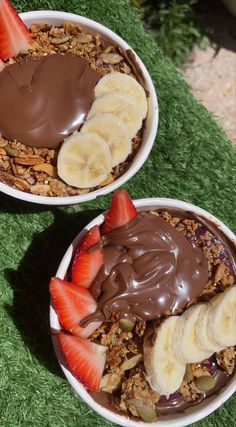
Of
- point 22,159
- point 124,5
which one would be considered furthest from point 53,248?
point 124,5

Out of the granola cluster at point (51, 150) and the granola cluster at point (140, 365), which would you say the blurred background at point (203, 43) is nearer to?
the granola cluster at point (51, 150)

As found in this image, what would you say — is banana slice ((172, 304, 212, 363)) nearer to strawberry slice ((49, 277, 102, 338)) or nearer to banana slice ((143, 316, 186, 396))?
banana slice ((143, 316, 186, 396))

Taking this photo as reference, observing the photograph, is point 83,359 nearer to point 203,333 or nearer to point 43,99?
point 203,333

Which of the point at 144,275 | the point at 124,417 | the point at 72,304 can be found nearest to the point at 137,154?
the point at 144,275

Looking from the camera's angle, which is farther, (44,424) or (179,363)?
(44,424)

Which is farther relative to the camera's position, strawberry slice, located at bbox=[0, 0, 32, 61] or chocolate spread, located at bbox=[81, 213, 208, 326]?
strawberry slice, located at bbox=[0, 0, 32, 61]

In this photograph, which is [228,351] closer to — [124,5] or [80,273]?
[80,273]

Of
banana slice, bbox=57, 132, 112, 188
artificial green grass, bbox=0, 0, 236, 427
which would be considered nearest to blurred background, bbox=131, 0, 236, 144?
artificial green grass, bbox=0, 0, 236, 427
